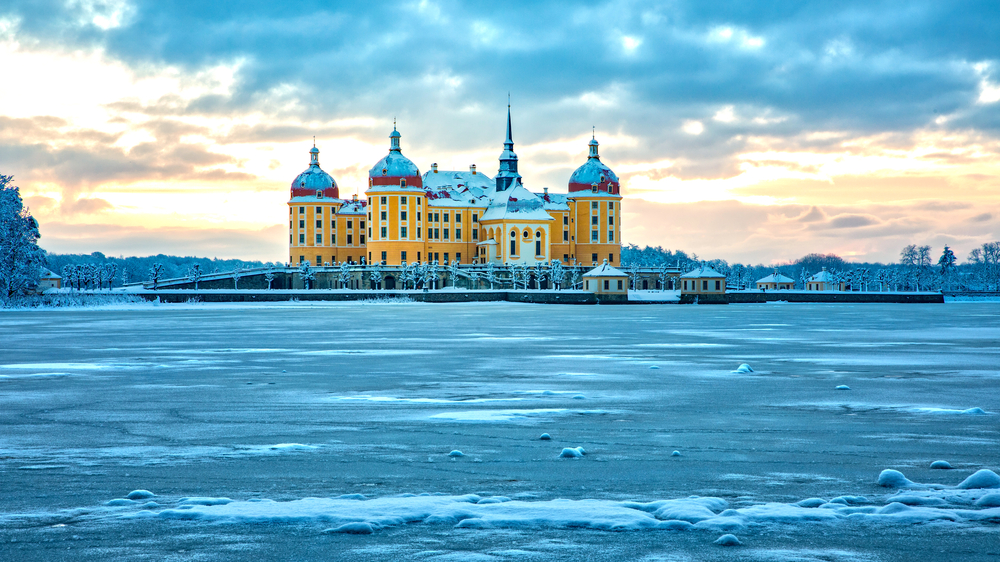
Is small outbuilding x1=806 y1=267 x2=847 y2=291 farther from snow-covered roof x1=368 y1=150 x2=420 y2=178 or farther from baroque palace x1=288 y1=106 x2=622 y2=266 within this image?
snow-covered roof x1=368 y1=150 x2=420 y2=178

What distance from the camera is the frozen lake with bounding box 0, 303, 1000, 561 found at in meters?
6.75

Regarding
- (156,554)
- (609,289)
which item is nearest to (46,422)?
(156,554)

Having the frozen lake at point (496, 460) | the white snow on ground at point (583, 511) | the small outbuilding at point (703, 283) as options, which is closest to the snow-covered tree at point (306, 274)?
the small outbuilding at point (703, 283)

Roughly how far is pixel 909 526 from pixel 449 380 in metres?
11.3

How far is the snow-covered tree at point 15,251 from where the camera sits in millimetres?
67438

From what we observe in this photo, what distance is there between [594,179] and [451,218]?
21888 mm

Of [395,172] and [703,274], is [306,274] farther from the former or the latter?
[703,274]

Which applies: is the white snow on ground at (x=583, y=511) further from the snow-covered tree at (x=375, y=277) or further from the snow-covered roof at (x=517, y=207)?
the snow-covered roof at (x=517, y=207)

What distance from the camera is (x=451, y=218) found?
12550cm

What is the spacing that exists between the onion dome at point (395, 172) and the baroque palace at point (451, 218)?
0.42ft

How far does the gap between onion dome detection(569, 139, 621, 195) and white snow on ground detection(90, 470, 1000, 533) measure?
411 feet

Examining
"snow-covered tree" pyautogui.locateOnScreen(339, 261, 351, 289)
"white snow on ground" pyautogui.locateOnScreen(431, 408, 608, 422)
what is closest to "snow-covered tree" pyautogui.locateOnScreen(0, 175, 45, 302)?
"snow-covered tree" pyautogui.locateOnScreen(339, 261, 351, 289)

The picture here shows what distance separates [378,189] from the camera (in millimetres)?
119125

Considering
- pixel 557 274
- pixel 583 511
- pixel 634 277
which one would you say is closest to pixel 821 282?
pixel 634 277
